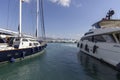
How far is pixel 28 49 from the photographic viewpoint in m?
21.9

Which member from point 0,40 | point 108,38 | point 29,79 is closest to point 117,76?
point 108,38

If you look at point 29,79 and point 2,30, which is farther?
point 2,30

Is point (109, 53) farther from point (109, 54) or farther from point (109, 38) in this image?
point (109, 38)

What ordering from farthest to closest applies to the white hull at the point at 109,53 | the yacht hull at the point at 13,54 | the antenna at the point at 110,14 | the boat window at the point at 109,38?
the antenna at the point at 110,14 < the boat window at the point at 109,38 < the yacht hull at the point at 13,54 < the white hull at the point at 109,53

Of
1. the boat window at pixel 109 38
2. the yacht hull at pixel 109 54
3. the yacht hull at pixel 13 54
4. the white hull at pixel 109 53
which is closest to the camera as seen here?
the yacht hull at pixel 109 54

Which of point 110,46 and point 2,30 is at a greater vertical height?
point 2,30

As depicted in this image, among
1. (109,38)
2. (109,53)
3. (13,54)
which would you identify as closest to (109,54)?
(109,53)

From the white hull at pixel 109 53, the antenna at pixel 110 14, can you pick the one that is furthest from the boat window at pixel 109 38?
the antenna at pixel 110 14

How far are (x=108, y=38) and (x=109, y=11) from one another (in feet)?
40.2

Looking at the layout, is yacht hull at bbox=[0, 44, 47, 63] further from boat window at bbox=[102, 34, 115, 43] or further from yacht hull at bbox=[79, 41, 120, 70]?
boat window at bbox=[102, 34, 115, 43]

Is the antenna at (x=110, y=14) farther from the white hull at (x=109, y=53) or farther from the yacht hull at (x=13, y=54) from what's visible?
the yacht hull at (x=13, y=54)

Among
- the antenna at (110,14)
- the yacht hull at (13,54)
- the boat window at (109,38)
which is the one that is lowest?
the yacht hull at (13,54)

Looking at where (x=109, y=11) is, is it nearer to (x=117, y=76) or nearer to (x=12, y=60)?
(x=117, y=76)

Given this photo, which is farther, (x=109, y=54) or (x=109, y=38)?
(x=109, y=38)
